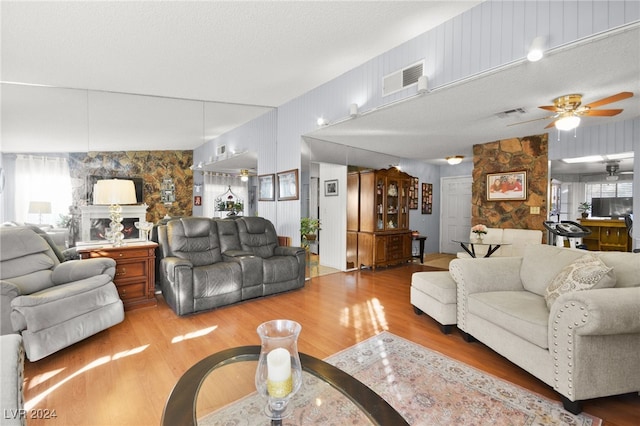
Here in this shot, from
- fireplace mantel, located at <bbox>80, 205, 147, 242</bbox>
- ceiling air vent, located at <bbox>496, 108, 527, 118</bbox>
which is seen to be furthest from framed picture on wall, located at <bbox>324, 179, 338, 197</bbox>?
fireplace mantel, located at <bbox>80, 205, 147, 242</bbox>

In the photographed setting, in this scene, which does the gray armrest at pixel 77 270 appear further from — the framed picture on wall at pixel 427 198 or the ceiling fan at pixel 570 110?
the framed picture on wall at pixel 427 198

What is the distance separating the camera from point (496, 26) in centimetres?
235

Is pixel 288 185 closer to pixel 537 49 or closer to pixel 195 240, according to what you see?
pixel 195 240

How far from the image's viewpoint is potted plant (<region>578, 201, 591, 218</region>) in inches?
265

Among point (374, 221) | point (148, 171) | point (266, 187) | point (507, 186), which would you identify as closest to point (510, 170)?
point (507, 186)

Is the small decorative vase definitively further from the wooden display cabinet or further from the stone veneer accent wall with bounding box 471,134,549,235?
the wooden display cabinet

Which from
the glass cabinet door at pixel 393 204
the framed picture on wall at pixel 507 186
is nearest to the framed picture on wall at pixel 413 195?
the glass cabinet door at pixel 393 204

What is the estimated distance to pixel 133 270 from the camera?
10.9 feet

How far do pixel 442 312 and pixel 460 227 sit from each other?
5.20 m

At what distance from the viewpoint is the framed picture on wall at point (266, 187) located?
4949mm

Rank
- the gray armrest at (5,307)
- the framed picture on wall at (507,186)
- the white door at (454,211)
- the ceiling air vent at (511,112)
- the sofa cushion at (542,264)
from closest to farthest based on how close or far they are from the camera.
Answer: the gray armrest at (5,307) → the sofa cushion at (542,264) → the ceiling air vent at (511,112) → the framed picture on wall at (507,186) → the white door at (454,211)

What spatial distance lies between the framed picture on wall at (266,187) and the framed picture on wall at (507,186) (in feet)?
12.9

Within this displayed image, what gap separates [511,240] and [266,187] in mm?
4216

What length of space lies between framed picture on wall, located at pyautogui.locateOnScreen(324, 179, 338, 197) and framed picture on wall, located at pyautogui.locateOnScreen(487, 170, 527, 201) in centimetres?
279
